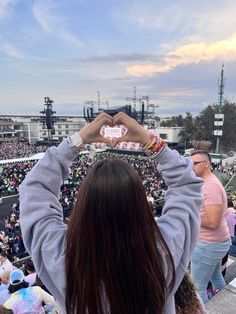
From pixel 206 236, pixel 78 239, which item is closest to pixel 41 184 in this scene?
pixel 78 239

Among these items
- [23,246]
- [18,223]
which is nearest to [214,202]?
[23,246]

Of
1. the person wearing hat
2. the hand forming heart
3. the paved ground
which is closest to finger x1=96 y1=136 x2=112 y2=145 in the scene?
the hand forming heart

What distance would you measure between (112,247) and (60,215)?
0.98ft

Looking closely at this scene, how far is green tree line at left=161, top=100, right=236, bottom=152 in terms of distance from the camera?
4678cm

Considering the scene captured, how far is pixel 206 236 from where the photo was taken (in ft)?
8.33

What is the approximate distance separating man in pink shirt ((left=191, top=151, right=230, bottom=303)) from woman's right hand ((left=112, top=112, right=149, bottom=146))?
1.48 metres

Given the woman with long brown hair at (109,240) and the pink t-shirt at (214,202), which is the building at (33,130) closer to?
the pink t-shirt at (214,202)

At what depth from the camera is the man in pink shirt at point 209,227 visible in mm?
2383

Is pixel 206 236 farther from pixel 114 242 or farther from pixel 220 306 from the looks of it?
pixel 114 242

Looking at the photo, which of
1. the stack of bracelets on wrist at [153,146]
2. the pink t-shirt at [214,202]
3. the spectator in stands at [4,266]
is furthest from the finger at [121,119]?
the spectator in stands at [4,266]

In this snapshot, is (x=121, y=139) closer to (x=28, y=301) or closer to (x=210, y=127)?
(x=28, y=301)

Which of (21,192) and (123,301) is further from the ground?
(21,192)

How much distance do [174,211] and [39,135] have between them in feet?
248

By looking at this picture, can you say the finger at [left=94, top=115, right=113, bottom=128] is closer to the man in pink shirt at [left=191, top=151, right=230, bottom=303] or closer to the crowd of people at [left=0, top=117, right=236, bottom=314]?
the crowd of people at [left=0, top=117, right=236, bottom=314]
